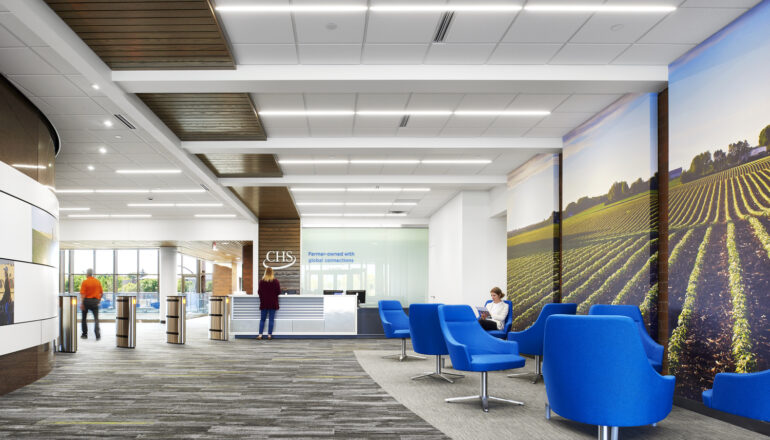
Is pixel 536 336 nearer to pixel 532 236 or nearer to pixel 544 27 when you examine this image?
pixel 532 236

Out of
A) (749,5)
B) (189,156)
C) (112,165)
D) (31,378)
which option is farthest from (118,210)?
(749,5)

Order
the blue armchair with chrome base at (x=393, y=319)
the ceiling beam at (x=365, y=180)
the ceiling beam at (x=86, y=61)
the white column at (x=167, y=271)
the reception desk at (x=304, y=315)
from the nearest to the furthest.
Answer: the ceiling beam at (x=86, y=61) < the blue armchair with chrome base at (x=393, y=319) < the ceiling beam at (x=365, y=180) < the reception desk at (x=304, y=315) < the white column at (x=167, y=271)

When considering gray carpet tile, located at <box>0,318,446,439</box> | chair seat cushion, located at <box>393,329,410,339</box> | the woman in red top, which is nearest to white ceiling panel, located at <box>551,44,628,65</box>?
gray carpet tile, located at <box>0,318,446,439</box>

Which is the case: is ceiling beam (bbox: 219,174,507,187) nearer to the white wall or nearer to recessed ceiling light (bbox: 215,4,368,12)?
the white wall

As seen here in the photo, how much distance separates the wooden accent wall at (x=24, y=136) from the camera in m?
5.94

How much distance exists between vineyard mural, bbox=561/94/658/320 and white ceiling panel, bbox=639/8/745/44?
1.09 meters

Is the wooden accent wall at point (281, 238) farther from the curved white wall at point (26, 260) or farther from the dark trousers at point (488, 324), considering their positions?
the curved white wall at point (26, 260)

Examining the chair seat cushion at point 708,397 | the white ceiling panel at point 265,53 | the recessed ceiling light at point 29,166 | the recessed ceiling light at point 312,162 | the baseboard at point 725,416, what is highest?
the white ceiling panel at point 265,53

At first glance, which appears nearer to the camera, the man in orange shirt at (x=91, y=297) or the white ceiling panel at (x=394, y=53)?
the white ceiling panel at (x=394, y=53)

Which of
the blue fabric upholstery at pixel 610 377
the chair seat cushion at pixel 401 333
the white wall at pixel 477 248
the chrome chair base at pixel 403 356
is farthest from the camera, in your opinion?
the white wall at pixel 477 248

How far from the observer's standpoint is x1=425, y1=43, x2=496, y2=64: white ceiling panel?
566cm

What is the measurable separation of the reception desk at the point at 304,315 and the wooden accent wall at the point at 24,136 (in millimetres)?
6099

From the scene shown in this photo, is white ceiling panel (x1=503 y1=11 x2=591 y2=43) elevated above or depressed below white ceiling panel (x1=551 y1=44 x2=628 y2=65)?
above

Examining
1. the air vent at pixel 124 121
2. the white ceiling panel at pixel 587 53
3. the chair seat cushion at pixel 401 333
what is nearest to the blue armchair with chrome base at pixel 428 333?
the chair seat cushion at pixel 401 333
